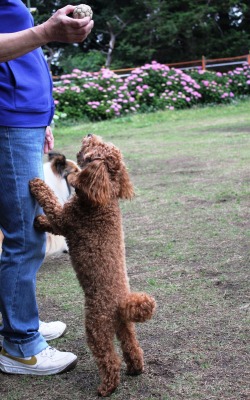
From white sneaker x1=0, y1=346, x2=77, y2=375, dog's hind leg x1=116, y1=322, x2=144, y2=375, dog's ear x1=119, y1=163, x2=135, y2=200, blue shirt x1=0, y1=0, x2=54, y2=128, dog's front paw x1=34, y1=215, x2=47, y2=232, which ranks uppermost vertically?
blue shirt x1=0, y1=0, x2=54, y2=128

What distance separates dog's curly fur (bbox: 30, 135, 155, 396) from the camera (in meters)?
2.61

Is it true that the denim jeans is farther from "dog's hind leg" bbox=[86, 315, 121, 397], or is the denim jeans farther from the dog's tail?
the dog's tail

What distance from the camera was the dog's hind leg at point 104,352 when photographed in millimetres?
2623

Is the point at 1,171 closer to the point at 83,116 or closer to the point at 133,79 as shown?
the point at 83,116

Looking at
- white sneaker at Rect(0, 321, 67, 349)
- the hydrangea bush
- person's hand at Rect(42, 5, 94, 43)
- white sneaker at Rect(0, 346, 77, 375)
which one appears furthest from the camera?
the hydrangea bush

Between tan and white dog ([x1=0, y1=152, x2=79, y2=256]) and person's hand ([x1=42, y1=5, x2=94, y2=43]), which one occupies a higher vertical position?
person's hand ([x1=42, y1=5, x2=94, y2=43])

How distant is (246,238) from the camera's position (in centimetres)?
482

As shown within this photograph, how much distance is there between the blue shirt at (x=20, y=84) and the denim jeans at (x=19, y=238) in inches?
2.2

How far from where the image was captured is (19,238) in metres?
2.72

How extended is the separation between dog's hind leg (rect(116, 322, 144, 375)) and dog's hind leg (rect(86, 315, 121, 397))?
8 centimetres

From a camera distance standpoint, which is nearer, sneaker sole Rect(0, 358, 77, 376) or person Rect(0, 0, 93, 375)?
person Rect(0, 0, 93, 375)

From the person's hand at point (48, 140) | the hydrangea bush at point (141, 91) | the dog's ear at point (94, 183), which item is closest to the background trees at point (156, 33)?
the hydrangea bush at point (141, 91)

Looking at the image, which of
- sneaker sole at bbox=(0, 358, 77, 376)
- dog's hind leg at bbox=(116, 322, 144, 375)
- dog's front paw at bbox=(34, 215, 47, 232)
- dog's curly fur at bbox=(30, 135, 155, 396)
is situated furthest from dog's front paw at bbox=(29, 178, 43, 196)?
sneaker sole at bbox=(0, 358, 77, 376)

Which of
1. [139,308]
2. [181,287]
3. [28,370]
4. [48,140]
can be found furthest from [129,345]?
[181,287]
